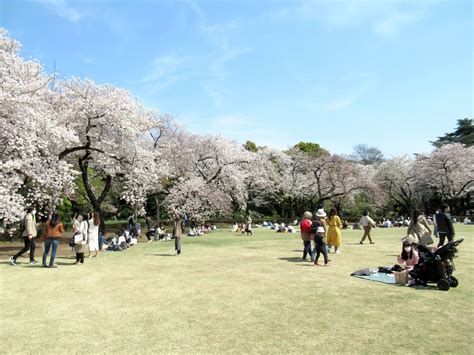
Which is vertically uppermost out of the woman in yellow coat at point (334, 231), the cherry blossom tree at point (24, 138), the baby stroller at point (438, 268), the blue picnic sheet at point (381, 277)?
the cherry blossom tree at point (24, 138)

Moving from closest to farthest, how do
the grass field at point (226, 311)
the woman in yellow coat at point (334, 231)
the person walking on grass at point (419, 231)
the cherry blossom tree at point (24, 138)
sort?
the grass field at point (226, 311) → the person walking on grass at point (419, 231) → the woman in yellow coat at point (334, 231) → the cherry blossom tree at point (24, 138)

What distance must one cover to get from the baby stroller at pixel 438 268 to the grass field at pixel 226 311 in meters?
0.33

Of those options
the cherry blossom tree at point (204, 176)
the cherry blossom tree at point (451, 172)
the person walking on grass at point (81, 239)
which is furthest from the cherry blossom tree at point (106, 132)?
the cherry blossom tree at point (451, 172)

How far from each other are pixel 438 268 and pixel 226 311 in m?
5.10

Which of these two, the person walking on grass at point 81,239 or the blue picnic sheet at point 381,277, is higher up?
the person walking on grass at point 81,239

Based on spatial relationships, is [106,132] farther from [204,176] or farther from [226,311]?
[226,311]

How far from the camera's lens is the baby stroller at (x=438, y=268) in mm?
8695

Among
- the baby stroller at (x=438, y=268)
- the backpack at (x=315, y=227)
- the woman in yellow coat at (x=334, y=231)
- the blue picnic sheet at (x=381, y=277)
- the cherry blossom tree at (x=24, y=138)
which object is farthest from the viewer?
the cherry blossom tree at (x=24, y=138)

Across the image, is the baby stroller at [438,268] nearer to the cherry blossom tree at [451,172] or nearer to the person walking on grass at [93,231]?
the person walking on grass at [93,231]

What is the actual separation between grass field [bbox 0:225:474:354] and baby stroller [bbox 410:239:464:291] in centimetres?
33

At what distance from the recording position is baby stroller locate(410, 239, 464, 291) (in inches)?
342

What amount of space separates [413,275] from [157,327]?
624cm

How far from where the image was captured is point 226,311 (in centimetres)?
718

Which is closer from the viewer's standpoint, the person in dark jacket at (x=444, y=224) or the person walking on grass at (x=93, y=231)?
the person in dark jacket at (x=444, y=224)
